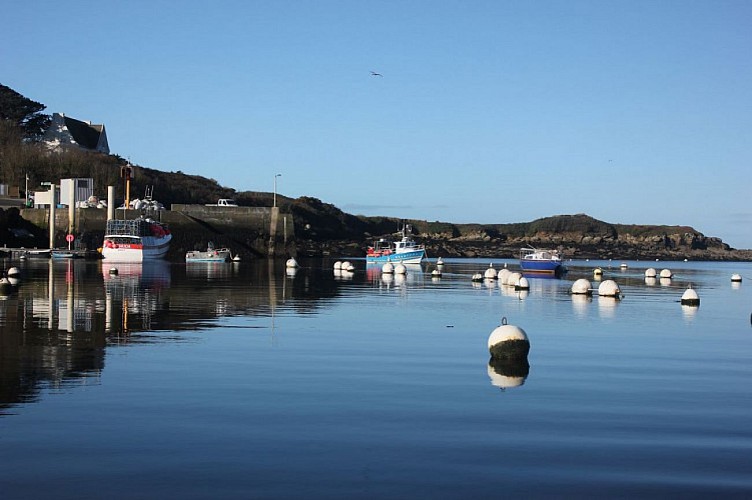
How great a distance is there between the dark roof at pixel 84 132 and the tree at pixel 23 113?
4.12 metres

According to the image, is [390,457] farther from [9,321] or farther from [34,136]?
[34,136]

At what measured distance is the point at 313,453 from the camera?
11.7 m

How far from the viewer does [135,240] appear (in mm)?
93250

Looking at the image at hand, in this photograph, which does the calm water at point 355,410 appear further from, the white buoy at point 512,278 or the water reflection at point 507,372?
the white buoy at point 512,278

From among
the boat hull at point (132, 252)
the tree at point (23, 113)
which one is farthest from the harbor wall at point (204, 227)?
the tree at point (23, 113)

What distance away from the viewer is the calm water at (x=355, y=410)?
415 inches

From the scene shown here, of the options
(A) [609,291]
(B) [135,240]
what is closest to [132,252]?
(B) [135,240]

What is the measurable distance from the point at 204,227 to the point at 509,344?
101 metres

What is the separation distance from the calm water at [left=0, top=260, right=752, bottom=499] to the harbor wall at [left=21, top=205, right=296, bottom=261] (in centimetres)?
8427

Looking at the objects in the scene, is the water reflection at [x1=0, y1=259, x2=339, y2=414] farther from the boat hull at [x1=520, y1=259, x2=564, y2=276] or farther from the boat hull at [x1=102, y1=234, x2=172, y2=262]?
the boat hull at [x1=102, y1=234, x2=172, y2=262]

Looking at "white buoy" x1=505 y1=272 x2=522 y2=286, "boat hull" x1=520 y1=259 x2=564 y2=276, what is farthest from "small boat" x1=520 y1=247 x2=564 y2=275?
"white buoy" x1=505 y1=272 x2=522 y2=286

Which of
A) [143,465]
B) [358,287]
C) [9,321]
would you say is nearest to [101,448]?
[143,465]

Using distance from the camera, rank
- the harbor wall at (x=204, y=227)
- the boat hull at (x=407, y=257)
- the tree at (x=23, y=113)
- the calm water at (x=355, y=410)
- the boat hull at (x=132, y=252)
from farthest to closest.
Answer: the tree at (x=23, y=113) → the harbor wall at (x=204, y=227) → the boat hull at (x=407, y=257) → the boat hull at (x=132, y=252) → the calm water at (x=355, y=410)

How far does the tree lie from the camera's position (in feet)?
485
